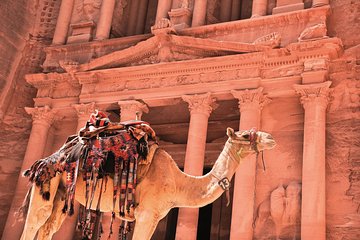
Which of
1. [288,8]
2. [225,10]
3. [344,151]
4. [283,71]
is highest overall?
[225,10]

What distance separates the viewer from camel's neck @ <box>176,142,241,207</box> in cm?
772

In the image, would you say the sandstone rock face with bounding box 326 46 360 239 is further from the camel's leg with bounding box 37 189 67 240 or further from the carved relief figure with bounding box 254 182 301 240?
the camel's leg with bounding box 37 189 67 240

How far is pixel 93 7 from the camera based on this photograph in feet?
67.0

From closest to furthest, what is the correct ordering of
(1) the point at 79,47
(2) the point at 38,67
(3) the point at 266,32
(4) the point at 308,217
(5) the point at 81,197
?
1. (5) the point at 81,197
2. (4) the point at 308,217
3. (3) the point at 266,32
4. (1) the point at 79,47
5. (2) the point at 38,67

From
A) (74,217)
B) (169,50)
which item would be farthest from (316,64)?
(74,217)

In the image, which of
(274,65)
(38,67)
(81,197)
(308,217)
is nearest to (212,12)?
(274,65)

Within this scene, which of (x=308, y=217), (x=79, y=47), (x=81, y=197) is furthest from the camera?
(x=79, y=47)

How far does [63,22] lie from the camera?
20.7 m

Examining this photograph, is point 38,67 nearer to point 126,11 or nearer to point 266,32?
point 126,11

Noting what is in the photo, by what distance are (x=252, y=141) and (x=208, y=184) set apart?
0.93m

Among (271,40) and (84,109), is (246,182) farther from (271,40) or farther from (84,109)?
(84,109)

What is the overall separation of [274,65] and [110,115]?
6.14 meters

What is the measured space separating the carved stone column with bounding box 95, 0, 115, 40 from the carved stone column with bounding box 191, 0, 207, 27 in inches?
139

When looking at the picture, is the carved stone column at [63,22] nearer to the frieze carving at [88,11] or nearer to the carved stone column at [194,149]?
the frieze carving at [88,11]
